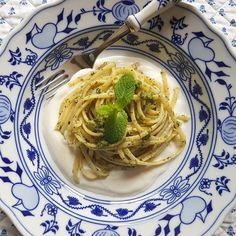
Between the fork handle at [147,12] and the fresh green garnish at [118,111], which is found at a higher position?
the fork handle at [147,12]

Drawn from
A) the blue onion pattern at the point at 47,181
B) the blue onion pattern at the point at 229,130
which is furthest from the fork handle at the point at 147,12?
the blue onion pattern at the point at 47,181

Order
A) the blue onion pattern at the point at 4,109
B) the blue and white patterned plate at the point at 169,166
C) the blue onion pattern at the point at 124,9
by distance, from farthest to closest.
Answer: the blue onion pattern at the point at 124,9, the blue onion pattern at the point at 4,109, the blue and white patterned plate at the point at 169,166

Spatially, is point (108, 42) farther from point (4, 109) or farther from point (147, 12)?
point (4, 109)

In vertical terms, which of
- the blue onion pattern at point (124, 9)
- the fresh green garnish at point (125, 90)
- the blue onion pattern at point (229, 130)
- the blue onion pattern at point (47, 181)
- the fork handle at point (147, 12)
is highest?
the blue onion pattern at point (124, 9)

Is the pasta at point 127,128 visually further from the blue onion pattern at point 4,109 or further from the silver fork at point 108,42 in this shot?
the blue onion pattern at point 4,109

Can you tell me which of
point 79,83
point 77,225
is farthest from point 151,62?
point 77,225

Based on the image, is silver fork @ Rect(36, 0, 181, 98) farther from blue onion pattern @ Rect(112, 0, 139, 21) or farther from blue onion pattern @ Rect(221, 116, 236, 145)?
blue onion pattern @ Rect(221, 116, 236, 145)
